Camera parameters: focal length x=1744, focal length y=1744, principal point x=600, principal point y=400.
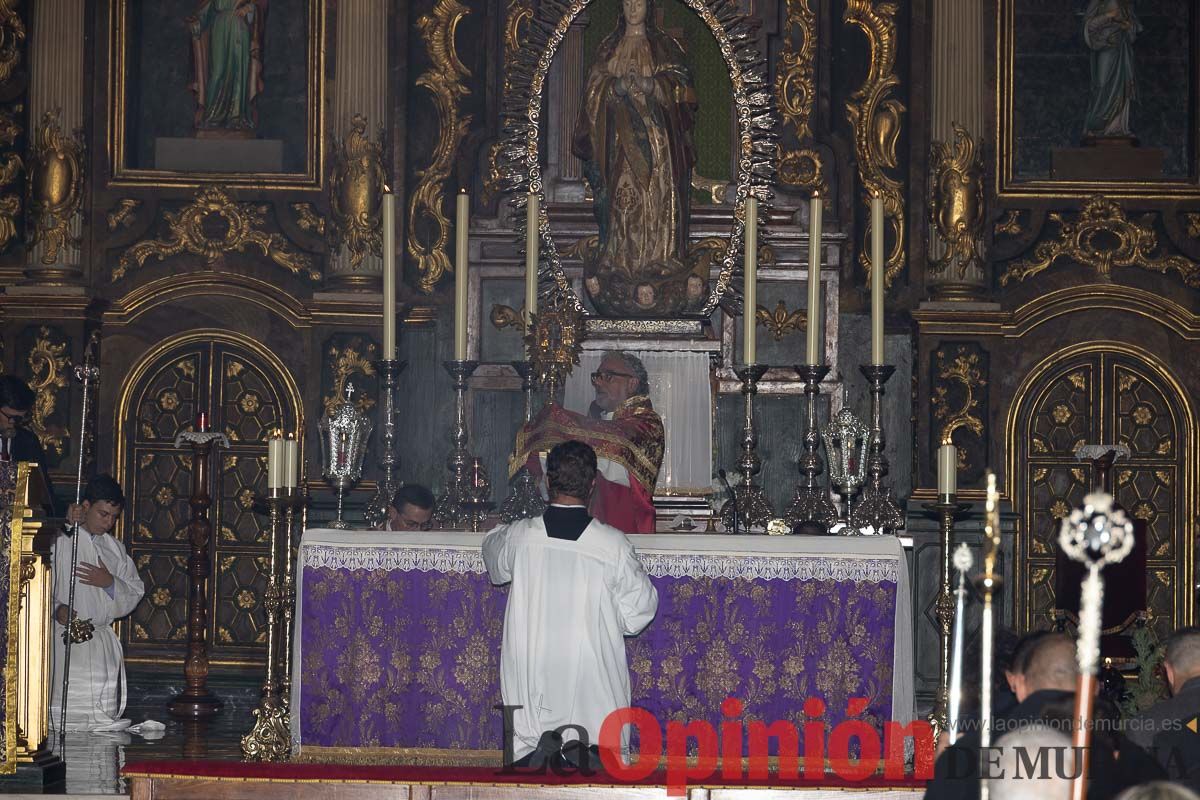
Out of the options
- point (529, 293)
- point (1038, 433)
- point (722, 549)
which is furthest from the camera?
point (1038, 433)

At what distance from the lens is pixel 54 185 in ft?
41.6

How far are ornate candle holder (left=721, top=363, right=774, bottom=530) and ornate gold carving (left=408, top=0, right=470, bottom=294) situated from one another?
513 centimetres

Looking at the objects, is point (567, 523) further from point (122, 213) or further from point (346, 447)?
point (122, 213)

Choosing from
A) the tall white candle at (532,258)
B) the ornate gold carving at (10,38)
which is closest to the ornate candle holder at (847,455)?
the tall white candle at (532,258)

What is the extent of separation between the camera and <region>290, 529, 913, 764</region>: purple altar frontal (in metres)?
8.02

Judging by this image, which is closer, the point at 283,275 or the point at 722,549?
the point at 722,549

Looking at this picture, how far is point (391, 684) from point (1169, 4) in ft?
27.4

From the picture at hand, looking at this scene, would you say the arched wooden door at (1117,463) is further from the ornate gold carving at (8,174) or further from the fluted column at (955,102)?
the ornate gold carving at (8,174)

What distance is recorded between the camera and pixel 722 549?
8.02 m

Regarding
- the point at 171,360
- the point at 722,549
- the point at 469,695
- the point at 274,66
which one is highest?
the point at 274,66

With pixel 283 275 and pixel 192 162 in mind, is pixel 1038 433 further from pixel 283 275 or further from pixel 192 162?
pixel 192 162

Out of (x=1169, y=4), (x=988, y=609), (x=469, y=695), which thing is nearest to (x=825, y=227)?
(x=1169, y=4)

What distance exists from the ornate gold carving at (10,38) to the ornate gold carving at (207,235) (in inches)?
63.0

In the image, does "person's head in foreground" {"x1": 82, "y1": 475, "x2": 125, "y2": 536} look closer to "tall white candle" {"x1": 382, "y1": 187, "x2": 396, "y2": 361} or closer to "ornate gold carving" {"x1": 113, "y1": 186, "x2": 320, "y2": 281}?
"ornate gold carving" {"x1": 113, "y1": 186, "x2": 320, "y2": 281}
